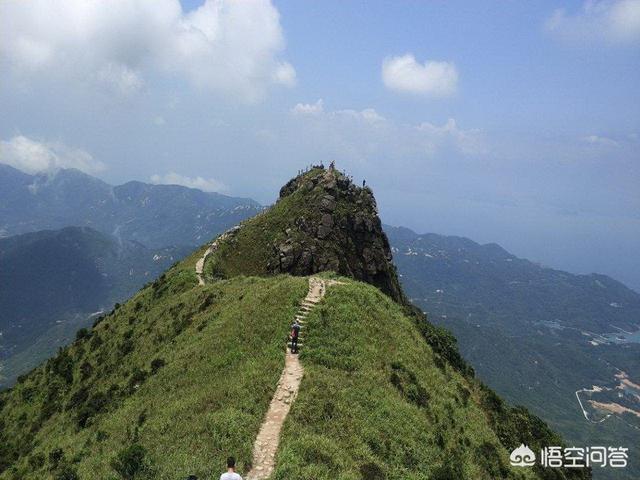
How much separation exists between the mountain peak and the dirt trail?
5841 cm

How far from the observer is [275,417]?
30.5m

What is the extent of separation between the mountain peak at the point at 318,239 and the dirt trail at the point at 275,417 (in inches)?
2300

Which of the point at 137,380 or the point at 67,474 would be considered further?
the point at 137,380

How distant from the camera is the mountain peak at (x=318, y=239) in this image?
103188 mm

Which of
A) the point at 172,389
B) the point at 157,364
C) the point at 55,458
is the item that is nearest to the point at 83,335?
the point at 157,364

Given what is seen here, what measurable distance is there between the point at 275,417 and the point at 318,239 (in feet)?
261

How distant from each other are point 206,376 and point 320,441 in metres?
15.6

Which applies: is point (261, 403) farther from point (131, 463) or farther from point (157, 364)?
point (157, 364)

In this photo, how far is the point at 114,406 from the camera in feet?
144

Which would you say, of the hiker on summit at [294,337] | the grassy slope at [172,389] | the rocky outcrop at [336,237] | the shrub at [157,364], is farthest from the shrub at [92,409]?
the rocky outcrop at [336,237]

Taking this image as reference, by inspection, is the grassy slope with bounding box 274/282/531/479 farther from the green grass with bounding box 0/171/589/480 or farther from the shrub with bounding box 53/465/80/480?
the shrub with bounding box 53/465/80/480

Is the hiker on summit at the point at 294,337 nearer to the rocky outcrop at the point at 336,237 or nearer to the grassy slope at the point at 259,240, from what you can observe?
the grassy slope at the point at 259,240

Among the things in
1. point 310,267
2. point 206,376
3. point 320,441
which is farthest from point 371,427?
point 310,267

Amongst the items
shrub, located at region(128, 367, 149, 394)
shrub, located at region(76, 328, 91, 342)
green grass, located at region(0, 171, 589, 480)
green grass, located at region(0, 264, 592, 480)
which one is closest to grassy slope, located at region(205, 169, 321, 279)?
shrub, located at region(76, 328, 91, 342)
